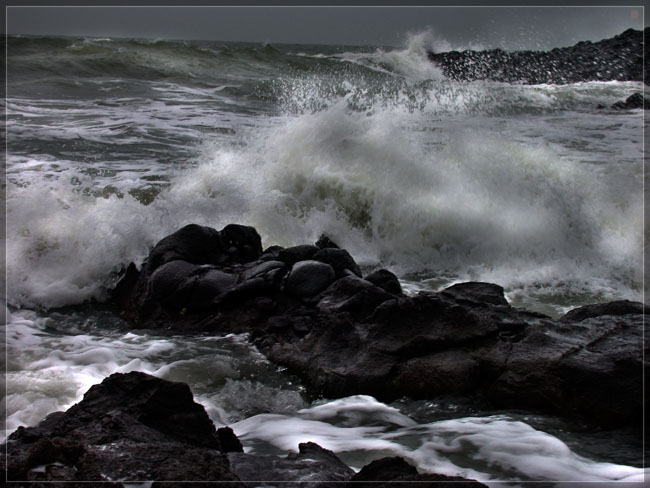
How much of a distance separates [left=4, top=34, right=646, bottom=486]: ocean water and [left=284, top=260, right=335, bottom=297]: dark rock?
0.59m

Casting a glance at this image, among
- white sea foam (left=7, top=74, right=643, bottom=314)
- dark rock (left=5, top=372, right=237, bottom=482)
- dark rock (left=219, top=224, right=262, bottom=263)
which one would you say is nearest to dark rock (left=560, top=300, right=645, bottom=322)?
white sea foam (left=7, top=74, right=643, bottom=314)

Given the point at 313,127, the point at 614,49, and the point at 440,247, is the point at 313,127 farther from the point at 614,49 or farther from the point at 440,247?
the point at 614,49

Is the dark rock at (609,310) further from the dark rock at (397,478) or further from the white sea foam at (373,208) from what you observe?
the dark rock at (397,478)

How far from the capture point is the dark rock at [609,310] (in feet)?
12.7

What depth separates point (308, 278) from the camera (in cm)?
489

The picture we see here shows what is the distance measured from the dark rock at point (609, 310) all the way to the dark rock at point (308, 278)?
5.74 ft

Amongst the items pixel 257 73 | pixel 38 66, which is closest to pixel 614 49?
pixel 257 73

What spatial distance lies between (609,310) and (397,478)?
8.09ft

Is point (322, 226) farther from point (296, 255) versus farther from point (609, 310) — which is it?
point (609, 310)

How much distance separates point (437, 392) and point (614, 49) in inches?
1292

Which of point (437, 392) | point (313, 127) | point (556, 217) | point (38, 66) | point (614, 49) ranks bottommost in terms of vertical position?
point (437, 392)

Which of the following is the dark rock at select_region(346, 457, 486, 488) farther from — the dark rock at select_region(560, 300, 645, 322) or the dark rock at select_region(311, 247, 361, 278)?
the dark rock at select_region(311, 247, 361, 278)

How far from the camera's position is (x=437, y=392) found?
135 inches

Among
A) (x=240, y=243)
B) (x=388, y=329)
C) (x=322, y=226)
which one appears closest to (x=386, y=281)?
(x=388, y=329)
